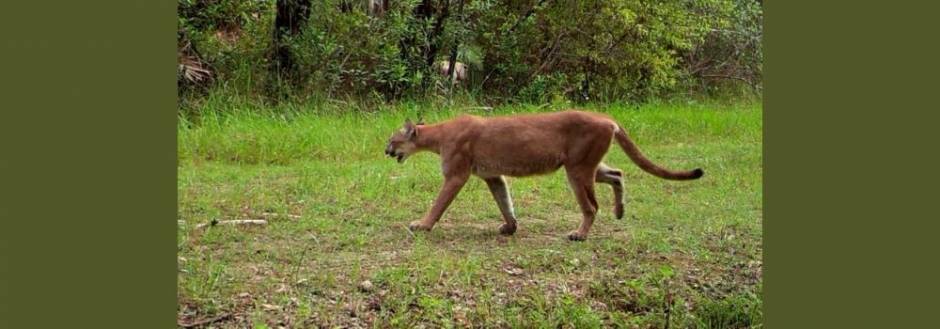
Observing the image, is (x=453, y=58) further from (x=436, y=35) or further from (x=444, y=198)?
(x=444, y=198)

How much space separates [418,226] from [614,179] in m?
1.04

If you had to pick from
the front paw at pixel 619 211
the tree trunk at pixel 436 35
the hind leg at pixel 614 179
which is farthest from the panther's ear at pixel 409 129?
the front paw at pixel 619 211

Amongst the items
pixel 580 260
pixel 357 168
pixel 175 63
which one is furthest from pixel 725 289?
pixel 175 63

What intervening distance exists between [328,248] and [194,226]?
0.55 metres

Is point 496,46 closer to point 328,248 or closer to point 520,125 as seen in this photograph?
point 520,125

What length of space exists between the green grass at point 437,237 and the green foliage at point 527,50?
14 centimetres

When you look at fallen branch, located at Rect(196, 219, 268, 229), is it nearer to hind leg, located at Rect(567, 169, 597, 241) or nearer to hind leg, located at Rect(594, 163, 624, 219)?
hind leg, located at Rect(567, 169, 597, 241)

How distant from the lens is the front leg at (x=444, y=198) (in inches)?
199

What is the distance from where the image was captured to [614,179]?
17.9 ft

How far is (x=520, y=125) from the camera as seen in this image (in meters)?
5.48

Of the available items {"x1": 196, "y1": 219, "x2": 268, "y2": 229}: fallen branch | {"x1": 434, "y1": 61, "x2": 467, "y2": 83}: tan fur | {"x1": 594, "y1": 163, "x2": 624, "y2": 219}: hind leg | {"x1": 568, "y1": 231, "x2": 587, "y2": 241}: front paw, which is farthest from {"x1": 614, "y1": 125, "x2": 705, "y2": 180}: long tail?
{"x1": 196, "y1": 219, "x2": 268, "y2": 229}: fallen branch

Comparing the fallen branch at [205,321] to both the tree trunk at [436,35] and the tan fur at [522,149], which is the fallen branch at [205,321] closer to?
the tan fur at [522,149]

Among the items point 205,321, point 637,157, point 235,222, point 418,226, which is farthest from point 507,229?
point 205,321

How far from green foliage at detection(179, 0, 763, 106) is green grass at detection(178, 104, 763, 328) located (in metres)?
0.14
